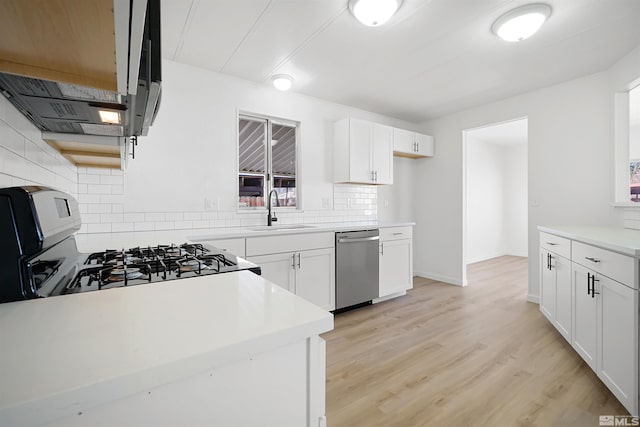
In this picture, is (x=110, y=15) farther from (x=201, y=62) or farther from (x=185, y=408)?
(x=201, y=62)

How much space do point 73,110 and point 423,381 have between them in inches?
90.8

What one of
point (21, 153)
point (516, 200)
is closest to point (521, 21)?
point (21, 153)

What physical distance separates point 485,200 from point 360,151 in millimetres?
3958

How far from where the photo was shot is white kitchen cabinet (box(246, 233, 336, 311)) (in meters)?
2.57

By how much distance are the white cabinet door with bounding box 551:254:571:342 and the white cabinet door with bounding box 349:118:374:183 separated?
2.02 m

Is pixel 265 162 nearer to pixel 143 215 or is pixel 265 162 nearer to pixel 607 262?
pixel 143 215

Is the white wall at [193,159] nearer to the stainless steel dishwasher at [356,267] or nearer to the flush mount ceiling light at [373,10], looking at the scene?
the stainless steel dishwasher at [356,267]

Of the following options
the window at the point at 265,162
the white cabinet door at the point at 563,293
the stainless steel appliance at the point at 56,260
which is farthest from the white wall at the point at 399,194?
the stainless steel appliance at the point at 56,260

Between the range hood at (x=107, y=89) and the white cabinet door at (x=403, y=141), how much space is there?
10.7ft

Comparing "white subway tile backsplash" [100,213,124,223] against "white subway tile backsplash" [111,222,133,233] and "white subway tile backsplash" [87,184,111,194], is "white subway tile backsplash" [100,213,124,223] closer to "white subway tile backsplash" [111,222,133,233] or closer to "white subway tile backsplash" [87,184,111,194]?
"white subway tile backsplash" [111,222,133,233]

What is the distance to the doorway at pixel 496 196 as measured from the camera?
19.2 ft

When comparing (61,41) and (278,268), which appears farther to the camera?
(278,268)

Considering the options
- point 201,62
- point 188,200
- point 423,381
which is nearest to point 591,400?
point 423,381

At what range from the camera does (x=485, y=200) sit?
6180 millimetres
